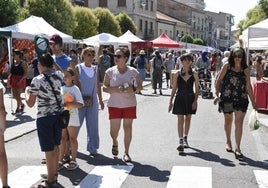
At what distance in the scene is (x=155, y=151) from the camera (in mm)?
8445

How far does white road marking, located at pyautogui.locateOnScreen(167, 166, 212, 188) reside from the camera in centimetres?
625

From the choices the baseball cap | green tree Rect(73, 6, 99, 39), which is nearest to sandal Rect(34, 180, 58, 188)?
the baseball cap

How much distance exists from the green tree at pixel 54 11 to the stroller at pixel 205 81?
20.3 meters

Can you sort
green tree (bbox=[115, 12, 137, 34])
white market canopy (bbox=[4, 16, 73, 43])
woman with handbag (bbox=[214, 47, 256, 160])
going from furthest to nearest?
green tree (bbox=[115, 12, 137, 34]) < white market canopy (bbox=[4, 16, 73, 43]) < woman with handbag (bbox=[214, 47, 256, 160])

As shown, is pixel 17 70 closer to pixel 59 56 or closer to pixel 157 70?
pixel 59 56

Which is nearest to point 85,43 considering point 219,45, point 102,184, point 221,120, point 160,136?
point 221,120

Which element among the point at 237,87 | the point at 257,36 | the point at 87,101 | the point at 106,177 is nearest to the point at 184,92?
the point at 237,87

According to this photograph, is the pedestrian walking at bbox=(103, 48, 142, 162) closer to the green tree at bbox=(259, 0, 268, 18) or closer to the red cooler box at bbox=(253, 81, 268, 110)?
the red cooler box at bbox=(253, 81, 268, 110)

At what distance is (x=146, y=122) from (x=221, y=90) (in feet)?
13.7

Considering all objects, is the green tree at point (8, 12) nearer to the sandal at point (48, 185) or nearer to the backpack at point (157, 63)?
the backpack at point (157, 63)

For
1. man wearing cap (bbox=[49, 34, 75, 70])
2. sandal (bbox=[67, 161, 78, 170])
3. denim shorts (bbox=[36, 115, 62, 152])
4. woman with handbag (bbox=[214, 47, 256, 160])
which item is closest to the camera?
denim shorts (bbox=[36, 115, 62, 152])

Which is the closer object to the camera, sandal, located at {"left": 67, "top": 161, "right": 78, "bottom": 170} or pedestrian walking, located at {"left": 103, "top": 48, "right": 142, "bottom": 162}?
sandal, located at {"left": 67, "top": 161, "right": 78, "bottom": 170}

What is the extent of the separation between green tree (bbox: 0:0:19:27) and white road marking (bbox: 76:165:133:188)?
21.1 meters

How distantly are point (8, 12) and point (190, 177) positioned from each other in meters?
22.3
